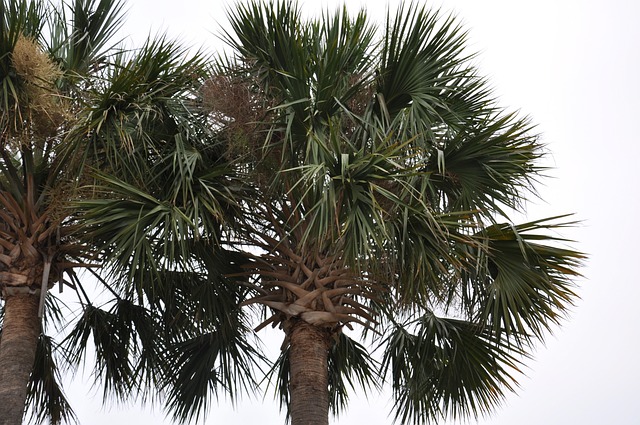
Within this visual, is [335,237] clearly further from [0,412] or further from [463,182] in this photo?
[0,412]

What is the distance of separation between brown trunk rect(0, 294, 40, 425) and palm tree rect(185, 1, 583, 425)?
6.67ft

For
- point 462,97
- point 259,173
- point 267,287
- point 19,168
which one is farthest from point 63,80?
point 462,97

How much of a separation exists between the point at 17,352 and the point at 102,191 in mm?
1740

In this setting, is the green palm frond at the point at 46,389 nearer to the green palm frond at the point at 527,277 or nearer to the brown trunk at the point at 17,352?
the brown trunk at the point at 17,352

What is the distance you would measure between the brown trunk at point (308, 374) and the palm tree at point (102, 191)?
121 cm

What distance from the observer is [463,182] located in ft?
30.2

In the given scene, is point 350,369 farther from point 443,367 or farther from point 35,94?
point 35,94

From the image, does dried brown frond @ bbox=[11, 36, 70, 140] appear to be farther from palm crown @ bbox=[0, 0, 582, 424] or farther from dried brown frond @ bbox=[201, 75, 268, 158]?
dried brown frond @ bbox=[201, 75, 268, 158]

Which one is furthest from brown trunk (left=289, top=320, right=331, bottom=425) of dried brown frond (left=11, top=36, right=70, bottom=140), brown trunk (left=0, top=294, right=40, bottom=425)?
dried brown frond (left=11, top=36, right=70, bottom=140)

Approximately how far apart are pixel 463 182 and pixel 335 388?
3360mm

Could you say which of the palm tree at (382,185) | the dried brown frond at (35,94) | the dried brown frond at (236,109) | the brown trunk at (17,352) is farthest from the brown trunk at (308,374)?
the dried brown frond at (35,94)

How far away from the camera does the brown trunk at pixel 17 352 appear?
28.5ft

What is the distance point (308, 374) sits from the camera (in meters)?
9.10

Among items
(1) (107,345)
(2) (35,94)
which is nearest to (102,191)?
(2) (35,94)
